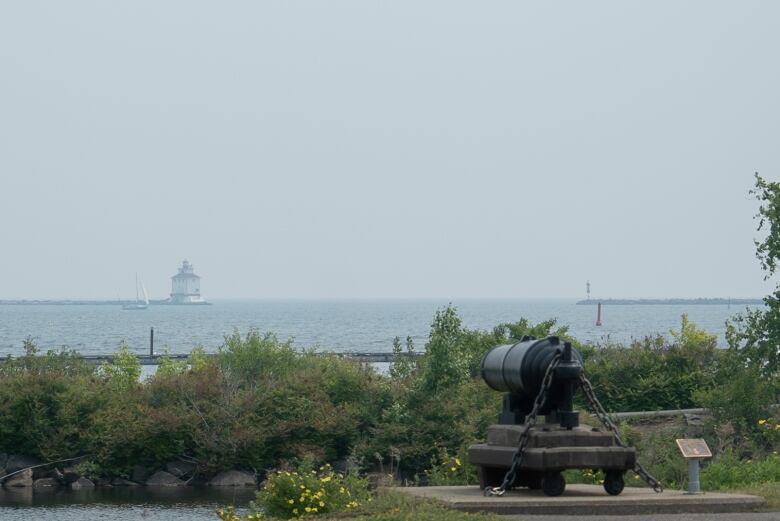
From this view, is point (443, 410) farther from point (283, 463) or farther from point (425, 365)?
point (283, 463)

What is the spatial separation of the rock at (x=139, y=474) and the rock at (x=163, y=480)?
0.20 meters

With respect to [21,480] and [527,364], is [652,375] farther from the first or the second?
[527,364]

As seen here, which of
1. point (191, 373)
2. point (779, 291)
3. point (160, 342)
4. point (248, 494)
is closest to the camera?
point (779, 291)

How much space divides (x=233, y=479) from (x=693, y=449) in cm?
1993

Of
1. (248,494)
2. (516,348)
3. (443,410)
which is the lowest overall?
(248,494)

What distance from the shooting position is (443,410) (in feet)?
102

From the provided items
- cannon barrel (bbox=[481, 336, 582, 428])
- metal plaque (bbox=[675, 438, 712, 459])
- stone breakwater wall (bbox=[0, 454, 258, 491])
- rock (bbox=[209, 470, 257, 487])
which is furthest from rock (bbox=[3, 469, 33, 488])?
metal plaque (bbox=[675, 438, 712, 459])

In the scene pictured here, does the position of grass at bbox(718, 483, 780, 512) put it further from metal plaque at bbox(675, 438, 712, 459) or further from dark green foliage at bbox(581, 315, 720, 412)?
dark green foliage at bbox(581, 315, 720, 412)

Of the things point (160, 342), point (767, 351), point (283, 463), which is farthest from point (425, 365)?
point (160, 342)

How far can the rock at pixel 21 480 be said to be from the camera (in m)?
33.7

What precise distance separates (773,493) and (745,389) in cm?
1167

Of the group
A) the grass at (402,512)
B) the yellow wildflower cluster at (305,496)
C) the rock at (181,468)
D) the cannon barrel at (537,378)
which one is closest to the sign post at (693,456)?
the cannon barrel at (537,378)

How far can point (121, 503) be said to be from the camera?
29.9 metres

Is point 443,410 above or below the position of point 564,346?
below
